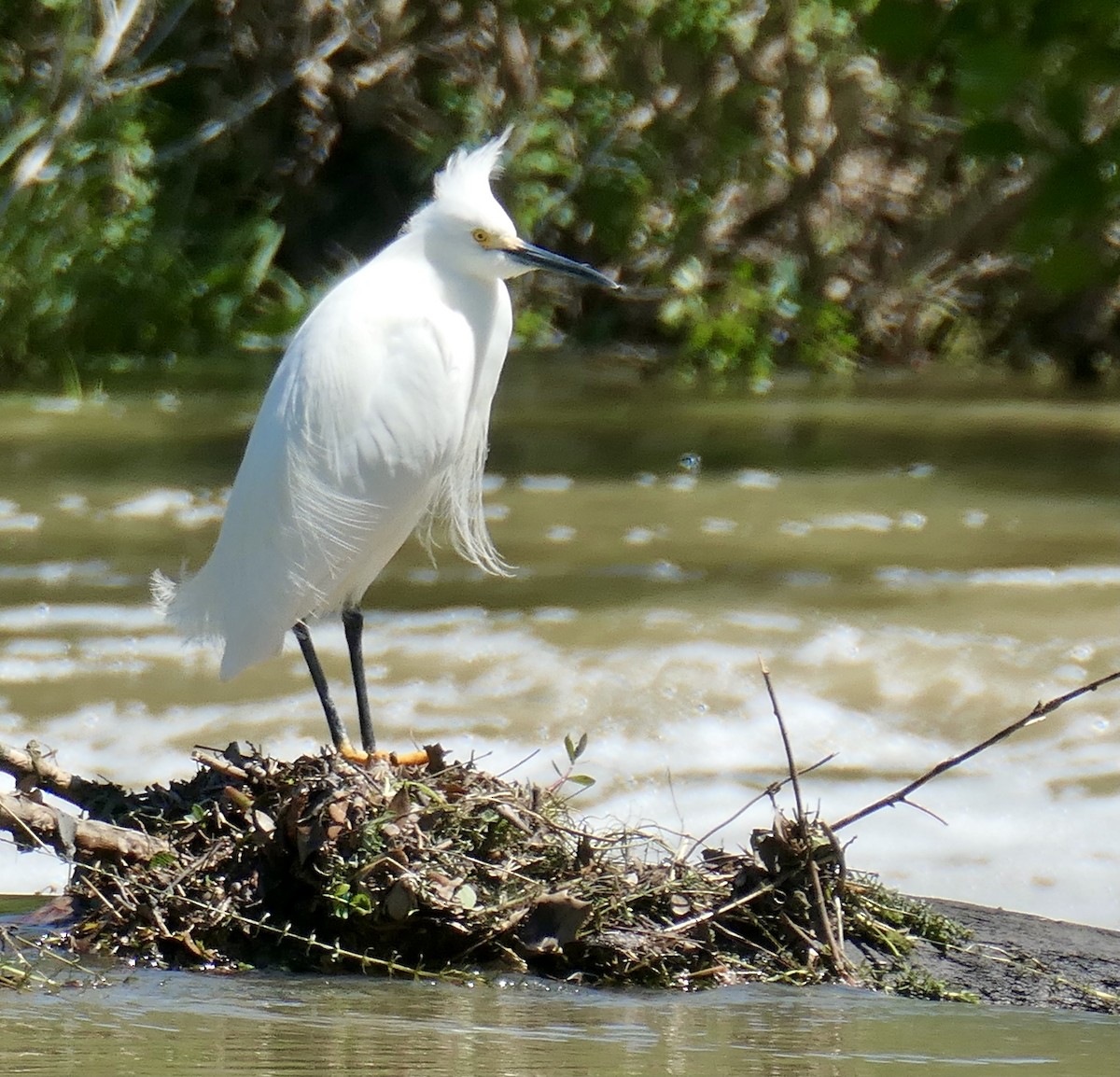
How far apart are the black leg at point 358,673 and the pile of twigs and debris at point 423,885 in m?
0.65

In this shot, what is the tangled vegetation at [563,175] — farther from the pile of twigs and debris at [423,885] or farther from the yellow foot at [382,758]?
the pile of twigs and debris at [423,885]

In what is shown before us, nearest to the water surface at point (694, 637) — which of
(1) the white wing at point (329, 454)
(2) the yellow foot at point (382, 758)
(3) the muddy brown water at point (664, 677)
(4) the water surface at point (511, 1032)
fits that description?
Result: (3) the muddy brown water at point (664, 677)

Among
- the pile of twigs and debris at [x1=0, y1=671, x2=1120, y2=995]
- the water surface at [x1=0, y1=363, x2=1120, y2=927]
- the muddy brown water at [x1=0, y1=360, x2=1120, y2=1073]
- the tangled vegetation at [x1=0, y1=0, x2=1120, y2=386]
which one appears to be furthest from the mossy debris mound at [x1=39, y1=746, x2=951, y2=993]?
the tangled vegetation at [x1=0, y1=0, x2=1120, y2=386]

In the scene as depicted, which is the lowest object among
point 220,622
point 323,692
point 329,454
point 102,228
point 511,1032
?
point 511,1032

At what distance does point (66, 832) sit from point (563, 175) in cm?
1056

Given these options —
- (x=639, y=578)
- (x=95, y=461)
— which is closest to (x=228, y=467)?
(x=95, y=461)

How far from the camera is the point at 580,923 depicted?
142 inches

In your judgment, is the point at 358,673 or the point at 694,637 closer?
the point at 358,673

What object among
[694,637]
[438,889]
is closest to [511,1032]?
[438,889]

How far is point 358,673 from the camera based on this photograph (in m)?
4.80

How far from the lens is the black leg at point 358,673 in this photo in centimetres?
456

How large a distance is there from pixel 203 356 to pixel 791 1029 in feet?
34.5

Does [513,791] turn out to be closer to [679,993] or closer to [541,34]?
[679,993]

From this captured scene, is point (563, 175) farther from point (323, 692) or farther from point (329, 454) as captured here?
point (323, 692)
